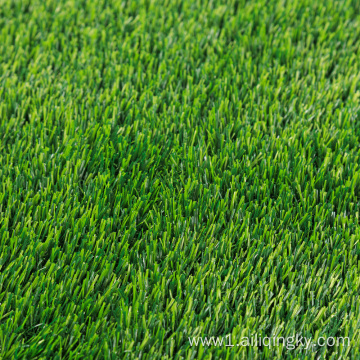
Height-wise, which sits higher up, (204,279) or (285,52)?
(285,52)

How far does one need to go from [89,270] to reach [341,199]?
4.00 feet

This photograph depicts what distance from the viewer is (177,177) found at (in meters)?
2.47

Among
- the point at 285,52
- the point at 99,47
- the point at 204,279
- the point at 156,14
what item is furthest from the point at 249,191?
the point at 156,14

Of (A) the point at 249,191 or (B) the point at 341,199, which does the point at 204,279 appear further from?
(B) the point at 341,199

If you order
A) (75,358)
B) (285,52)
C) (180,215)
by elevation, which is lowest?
(75,358)

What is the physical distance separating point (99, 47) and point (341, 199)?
188 centimetres

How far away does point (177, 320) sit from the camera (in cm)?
188

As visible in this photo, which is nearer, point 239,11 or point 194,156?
point 194,156

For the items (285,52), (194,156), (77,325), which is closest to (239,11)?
(285,52)

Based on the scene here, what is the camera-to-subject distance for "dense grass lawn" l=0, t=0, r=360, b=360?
187 cm

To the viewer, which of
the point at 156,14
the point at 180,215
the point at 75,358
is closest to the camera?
the point at 75,358

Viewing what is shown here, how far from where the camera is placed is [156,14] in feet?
11.6

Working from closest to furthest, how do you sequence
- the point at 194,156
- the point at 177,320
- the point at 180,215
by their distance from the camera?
the point at 177,320 → the point at 180,215 → the point at 194,156

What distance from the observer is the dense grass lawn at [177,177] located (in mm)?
1874
